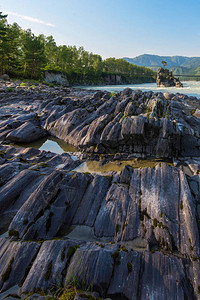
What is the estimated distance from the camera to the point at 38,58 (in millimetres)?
83000

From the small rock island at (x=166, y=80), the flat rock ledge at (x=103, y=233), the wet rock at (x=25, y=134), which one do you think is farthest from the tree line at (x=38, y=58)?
the flat rock ledge at (x=103, y=233)

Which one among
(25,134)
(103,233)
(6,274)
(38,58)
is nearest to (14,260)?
(6,274)

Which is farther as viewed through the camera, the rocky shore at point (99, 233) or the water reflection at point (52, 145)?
the water reflection at point (52, 145)

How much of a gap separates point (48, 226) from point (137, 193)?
562 centimetres

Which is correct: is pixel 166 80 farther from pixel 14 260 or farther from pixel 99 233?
pixel 14 260

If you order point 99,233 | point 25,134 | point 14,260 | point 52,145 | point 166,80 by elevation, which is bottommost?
point 99,233

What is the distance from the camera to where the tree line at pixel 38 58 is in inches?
3044

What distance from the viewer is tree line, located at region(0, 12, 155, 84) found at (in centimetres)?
7732

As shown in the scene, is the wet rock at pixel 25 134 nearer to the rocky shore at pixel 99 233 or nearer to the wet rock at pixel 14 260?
the rocky shore at pixel 99 233

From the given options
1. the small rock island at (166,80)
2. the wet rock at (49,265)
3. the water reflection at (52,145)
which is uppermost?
the small rock island at (166,80)

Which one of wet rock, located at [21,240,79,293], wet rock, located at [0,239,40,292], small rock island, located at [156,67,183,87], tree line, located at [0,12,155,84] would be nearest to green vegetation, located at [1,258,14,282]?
wet rock, located at [0,239,40,292]

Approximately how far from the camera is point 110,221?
9039 mm

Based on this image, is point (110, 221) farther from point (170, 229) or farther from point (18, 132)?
point (18, 132)

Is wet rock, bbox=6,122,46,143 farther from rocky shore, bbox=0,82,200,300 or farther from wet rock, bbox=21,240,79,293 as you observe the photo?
wet rock, bbox=21,240,79,293
